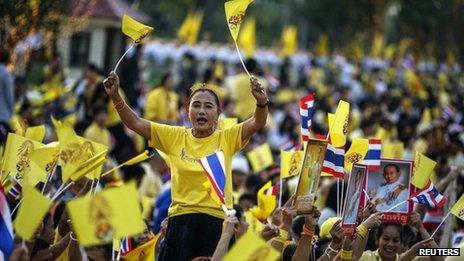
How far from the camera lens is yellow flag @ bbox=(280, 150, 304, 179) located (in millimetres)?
9992

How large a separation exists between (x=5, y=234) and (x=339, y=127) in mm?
2790

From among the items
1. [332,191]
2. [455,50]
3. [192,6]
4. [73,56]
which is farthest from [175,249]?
[192,6]

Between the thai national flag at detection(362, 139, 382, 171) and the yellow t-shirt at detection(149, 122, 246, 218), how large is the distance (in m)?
1.26

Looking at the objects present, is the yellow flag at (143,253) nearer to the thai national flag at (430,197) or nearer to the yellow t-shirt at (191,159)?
the yellow t-shirt at (191,159)

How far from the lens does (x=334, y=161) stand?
862cm

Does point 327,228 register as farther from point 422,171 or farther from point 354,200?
point 422,171

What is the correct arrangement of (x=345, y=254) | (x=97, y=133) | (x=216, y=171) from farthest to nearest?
(x=97, y=133)
(x=345, y=254)
(x=216, y=171)

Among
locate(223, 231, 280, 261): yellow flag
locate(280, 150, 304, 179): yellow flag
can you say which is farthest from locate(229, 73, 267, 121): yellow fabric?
locate(223, 231, 280, 261): yellow flag

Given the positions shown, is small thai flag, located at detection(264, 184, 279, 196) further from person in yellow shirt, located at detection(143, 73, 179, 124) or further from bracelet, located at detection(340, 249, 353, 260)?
person in yellow shirt, located at detection(143, 73, 179, 124)

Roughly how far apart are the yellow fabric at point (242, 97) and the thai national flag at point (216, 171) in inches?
443

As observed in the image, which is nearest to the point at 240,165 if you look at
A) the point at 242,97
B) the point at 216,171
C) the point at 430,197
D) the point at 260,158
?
the point at 260,158

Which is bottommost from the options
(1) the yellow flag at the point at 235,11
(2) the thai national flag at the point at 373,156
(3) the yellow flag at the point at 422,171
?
(3) the yellow flag at the point at 422,171

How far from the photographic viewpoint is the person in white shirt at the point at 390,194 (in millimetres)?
9016

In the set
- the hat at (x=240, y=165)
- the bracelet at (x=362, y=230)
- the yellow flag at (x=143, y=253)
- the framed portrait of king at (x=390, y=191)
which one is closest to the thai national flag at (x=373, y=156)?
the framed portrait of king at (x=390, y=191)
